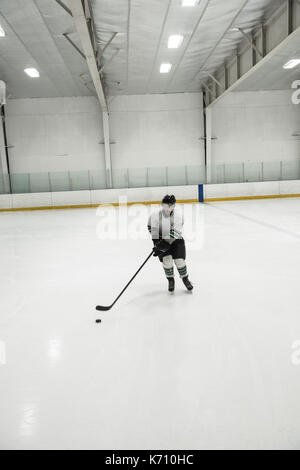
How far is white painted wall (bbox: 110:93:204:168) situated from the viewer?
1973 cm

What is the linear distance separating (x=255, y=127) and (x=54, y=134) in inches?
480

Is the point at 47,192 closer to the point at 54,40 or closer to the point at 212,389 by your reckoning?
the point at 54,40

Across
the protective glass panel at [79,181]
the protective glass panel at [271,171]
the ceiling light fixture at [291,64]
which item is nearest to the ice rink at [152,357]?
the ceiling light fixture at [291,64]

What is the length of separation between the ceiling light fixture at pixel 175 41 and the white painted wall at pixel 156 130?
737cm

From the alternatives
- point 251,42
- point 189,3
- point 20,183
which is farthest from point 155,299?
point 20,183

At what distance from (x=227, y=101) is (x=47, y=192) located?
469 inches

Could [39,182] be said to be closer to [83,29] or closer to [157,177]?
[157,177]

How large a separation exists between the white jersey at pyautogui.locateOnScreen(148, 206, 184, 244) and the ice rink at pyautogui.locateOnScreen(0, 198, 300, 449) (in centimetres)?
85

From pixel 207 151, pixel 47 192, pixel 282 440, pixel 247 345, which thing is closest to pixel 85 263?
pixel 247 345

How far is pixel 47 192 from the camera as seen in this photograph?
1830 cm

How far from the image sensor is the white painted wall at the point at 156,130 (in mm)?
19734

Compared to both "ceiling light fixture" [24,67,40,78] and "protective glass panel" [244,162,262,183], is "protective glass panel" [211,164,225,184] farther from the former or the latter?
"ceiling light fixture" [24,67,40,78]

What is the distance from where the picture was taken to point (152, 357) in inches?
115

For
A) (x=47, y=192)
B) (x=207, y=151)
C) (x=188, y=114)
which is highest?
(x=188, y=114)
